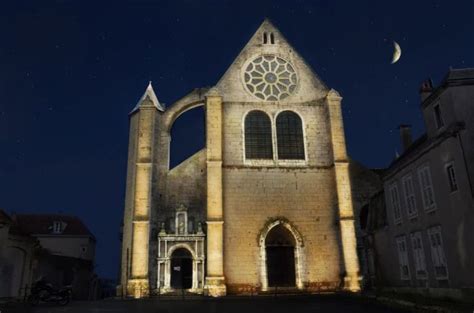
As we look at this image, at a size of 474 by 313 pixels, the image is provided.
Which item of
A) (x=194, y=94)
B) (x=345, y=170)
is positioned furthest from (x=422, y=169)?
(x=194, y=94)

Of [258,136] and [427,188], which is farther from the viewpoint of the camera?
[258,136]

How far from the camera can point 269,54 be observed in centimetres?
2664

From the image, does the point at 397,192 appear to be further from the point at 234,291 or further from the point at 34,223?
the point at 34,223

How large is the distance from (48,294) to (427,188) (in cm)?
1645

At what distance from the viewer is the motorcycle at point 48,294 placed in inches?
681

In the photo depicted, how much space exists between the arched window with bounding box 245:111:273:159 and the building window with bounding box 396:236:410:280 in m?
9.59

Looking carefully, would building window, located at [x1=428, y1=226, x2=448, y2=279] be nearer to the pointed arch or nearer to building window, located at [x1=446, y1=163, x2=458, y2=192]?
building window, located at [x1=446, y1=163, x2=458, y2=192]

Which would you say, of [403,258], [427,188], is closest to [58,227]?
[403,258]

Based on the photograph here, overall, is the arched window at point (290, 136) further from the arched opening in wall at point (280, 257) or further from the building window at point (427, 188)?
the building window at point (427, 188)

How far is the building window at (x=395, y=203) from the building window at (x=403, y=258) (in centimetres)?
84

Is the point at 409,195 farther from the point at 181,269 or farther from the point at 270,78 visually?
the point at 270,78

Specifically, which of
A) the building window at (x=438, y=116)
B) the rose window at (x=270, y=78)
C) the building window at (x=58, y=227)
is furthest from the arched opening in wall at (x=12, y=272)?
the building window at (x=58, y=227)

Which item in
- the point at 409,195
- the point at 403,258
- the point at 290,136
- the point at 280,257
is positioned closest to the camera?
the point at 409,195

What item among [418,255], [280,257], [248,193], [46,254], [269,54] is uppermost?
[269,54]
